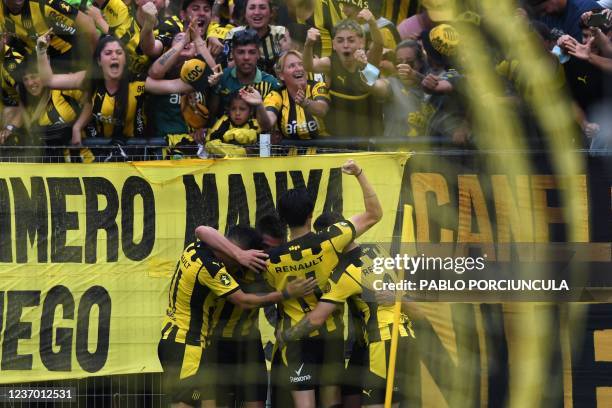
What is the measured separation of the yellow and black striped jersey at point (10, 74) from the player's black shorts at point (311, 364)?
8.07ft

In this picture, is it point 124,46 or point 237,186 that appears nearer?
point 237,186

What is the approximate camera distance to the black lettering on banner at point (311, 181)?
23.8ft

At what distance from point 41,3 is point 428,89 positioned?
8.73ft

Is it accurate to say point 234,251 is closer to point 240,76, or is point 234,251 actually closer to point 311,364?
point 311,364

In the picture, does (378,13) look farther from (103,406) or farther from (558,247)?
(103,406)

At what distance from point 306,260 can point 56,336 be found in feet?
5.46

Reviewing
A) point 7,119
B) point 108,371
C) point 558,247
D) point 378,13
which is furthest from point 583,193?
point 7,119

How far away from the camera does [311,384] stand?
23.6 feet

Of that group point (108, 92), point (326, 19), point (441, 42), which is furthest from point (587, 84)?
point (108, 92)

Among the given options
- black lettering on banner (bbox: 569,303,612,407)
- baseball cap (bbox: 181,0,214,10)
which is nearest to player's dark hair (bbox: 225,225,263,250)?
black lettering on banner (bbox: 569,303,612,407)

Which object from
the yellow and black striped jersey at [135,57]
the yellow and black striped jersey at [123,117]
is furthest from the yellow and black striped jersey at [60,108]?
the yellow and black striped jersey at [135,57]

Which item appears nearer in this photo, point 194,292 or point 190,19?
point 194,292

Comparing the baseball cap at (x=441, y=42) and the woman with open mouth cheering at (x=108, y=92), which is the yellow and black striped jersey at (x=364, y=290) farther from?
the woman with open mouth cheering at (x=108, y=92)

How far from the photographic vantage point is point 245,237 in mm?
7145
